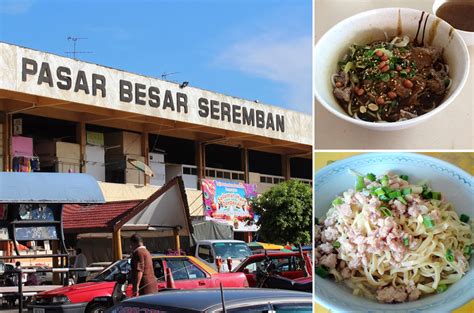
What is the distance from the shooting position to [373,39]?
304 cm

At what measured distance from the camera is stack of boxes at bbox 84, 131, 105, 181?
101ft

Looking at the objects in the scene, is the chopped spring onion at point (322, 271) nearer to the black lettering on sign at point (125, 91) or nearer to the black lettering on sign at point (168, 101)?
the black lettering on sign at point (125, 91)

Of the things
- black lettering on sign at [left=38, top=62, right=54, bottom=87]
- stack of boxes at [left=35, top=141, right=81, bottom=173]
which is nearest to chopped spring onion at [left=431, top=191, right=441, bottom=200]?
black lettering on sign at [left=38, top=62, right=54, bottom=87]

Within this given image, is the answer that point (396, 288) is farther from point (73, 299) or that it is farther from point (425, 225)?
point (73, 299)

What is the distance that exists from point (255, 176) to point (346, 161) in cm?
3630

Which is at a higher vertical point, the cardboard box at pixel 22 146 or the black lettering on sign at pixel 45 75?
the black lettering on sign at pixel 45 75

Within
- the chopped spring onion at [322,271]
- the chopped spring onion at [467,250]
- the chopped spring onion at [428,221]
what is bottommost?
the chopped spring onion at [322,271]

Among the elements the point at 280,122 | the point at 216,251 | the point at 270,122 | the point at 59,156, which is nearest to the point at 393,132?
the point at 216,251

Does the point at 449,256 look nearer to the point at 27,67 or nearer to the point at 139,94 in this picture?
the point at 27,67

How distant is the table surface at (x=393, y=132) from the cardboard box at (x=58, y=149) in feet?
89.7

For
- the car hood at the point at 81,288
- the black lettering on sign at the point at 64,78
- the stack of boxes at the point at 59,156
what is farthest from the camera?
the stack of boxes at the point at 59,156

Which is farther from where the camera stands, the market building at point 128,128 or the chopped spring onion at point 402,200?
the market building at point 128,128

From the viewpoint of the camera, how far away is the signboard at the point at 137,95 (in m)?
25.1

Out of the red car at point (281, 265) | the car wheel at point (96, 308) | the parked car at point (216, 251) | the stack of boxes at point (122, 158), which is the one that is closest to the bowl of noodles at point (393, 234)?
the car wheel at point (96, 308)
